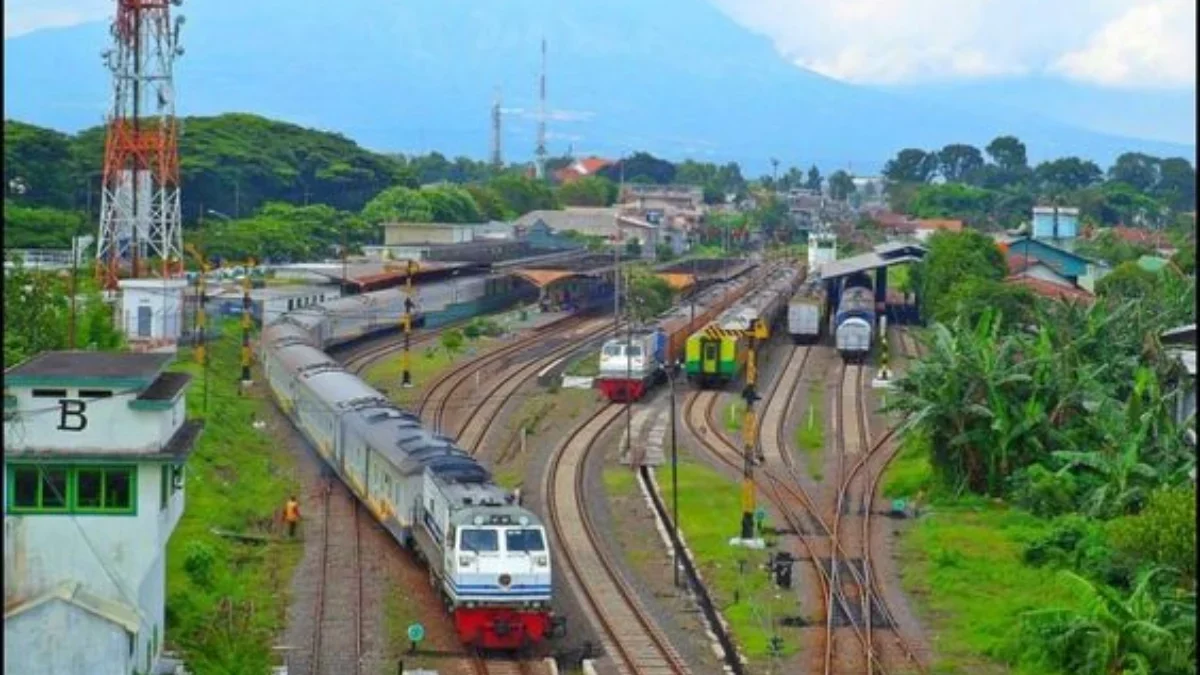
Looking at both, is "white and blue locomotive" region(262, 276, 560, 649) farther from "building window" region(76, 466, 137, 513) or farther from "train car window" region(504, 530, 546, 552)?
"building window" region(76, 466, 137, 513)

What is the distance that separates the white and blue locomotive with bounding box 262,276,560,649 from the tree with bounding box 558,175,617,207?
115 metres

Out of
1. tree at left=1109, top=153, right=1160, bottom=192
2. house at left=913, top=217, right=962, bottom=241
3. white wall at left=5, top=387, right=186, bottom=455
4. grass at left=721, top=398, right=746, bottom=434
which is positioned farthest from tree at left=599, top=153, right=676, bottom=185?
white wall at left=5, top=387, right=186, bottom=455

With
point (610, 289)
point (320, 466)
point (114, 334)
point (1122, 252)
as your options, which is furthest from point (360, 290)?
point (1122, 252)

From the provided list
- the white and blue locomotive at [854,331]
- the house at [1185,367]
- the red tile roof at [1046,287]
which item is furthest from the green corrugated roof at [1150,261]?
the house at [1185,367]

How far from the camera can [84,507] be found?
18.0 m

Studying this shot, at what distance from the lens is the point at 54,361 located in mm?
19406

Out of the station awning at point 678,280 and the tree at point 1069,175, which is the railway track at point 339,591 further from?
the tree at point 1069,175

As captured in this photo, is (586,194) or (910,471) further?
(586,194)

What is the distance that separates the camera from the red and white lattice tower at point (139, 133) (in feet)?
174

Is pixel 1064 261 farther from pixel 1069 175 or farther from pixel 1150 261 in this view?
pixel 1069 175

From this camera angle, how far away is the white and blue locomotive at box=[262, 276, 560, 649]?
68.5 ft

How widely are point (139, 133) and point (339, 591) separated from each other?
3253 centimetres

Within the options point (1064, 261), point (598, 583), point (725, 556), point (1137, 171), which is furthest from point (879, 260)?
point (1137, 171)

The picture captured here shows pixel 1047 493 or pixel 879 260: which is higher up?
pixel 879 260
